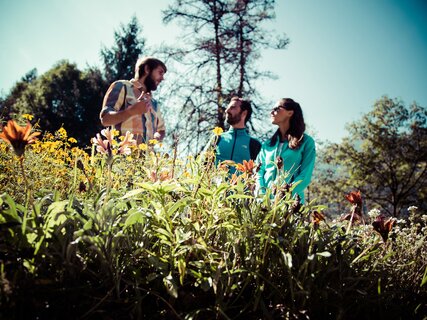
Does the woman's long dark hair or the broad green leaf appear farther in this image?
the woman's long dark hair

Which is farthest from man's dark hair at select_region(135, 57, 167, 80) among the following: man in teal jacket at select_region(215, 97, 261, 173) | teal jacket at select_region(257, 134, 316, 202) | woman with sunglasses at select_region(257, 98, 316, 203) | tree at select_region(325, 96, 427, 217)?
tree at select_region(325, 96, 427, 217)

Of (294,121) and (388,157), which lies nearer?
(294,121)

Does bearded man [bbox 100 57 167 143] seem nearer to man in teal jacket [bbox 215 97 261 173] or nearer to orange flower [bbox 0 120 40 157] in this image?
man in teal jacket [bbox 215 97 261 173]

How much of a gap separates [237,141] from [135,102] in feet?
4.67

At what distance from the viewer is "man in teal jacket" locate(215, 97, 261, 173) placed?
335cm

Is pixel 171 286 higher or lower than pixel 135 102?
lower

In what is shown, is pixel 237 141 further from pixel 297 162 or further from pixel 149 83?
pixel 149 83

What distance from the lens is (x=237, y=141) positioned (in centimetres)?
341

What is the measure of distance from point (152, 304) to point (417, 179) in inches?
686

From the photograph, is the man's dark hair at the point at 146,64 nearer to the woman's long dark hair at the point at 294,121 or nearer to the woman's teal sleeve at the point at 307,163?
the woman's long dark hair at the point at 294,121

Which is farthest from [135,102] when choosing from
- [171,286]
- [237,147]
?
Answer: [171,286]

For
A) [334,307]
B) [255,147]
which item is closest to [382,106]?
[255,147]

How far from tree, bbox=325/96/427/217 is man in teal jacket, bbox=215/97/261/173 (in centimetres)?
1321

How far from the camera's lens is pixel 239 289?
0.84 meters
